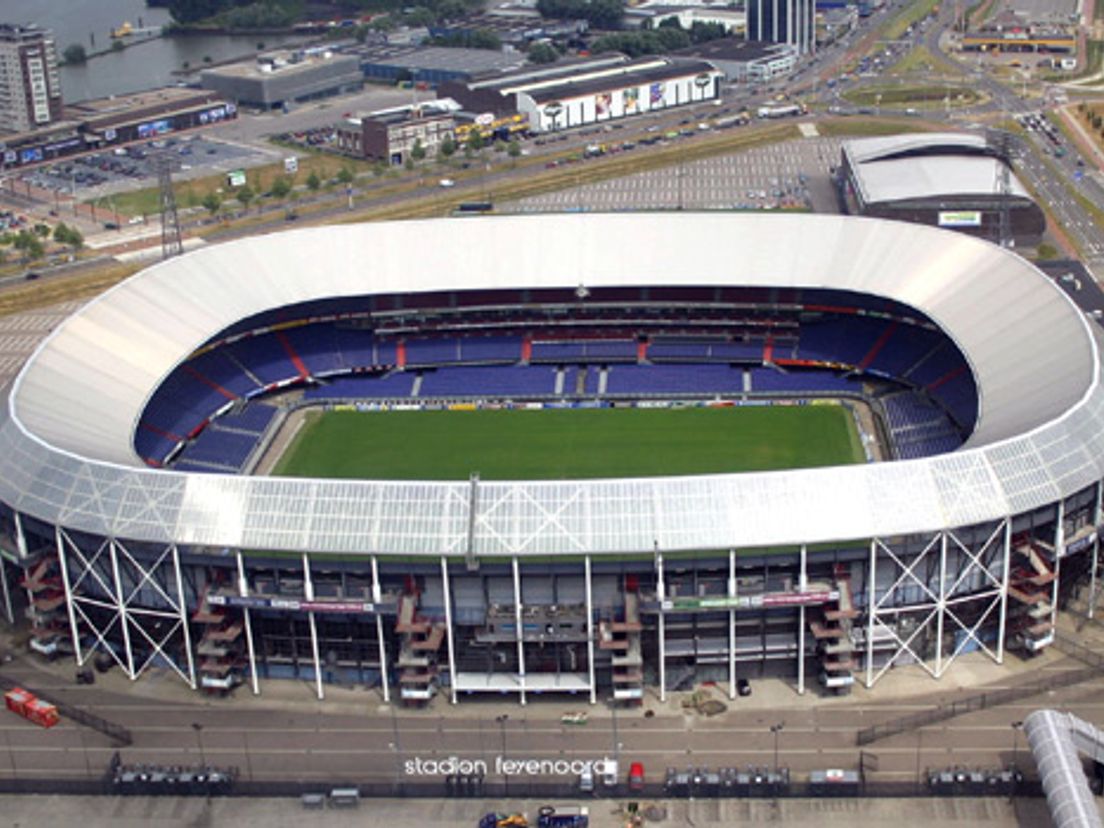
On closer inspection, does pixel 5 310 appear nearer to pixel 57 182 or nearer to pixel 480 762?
pixel 57 182

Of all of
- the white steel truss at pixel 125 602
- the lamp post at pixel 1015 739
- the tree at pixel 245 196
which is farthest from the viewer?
the tree at pixel 245 196

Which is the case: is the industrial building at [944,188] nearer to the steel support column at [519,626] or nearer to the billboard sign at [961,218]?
the billboard sign at [961,218]

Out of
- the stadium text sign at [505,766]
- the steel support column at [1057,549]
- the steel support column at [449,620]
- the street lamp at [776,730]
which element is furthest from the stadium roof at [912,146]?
the stadium text sign at [505,766]

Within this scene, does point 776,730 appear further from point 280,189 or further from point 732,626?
point 280,189

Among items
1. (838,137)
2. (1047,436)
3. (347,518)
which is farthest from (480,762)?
(838,137)

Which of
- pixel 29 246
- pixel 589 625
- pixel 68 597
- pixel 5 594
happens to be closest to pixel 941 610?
pixel 589 625

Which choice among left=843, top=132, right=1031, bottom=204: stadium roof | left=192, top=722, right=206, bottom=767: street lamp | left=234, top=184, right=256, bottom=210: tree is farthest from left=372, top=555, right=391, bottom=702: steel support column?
left=234, top=184, right=256, bottom=210: tree
